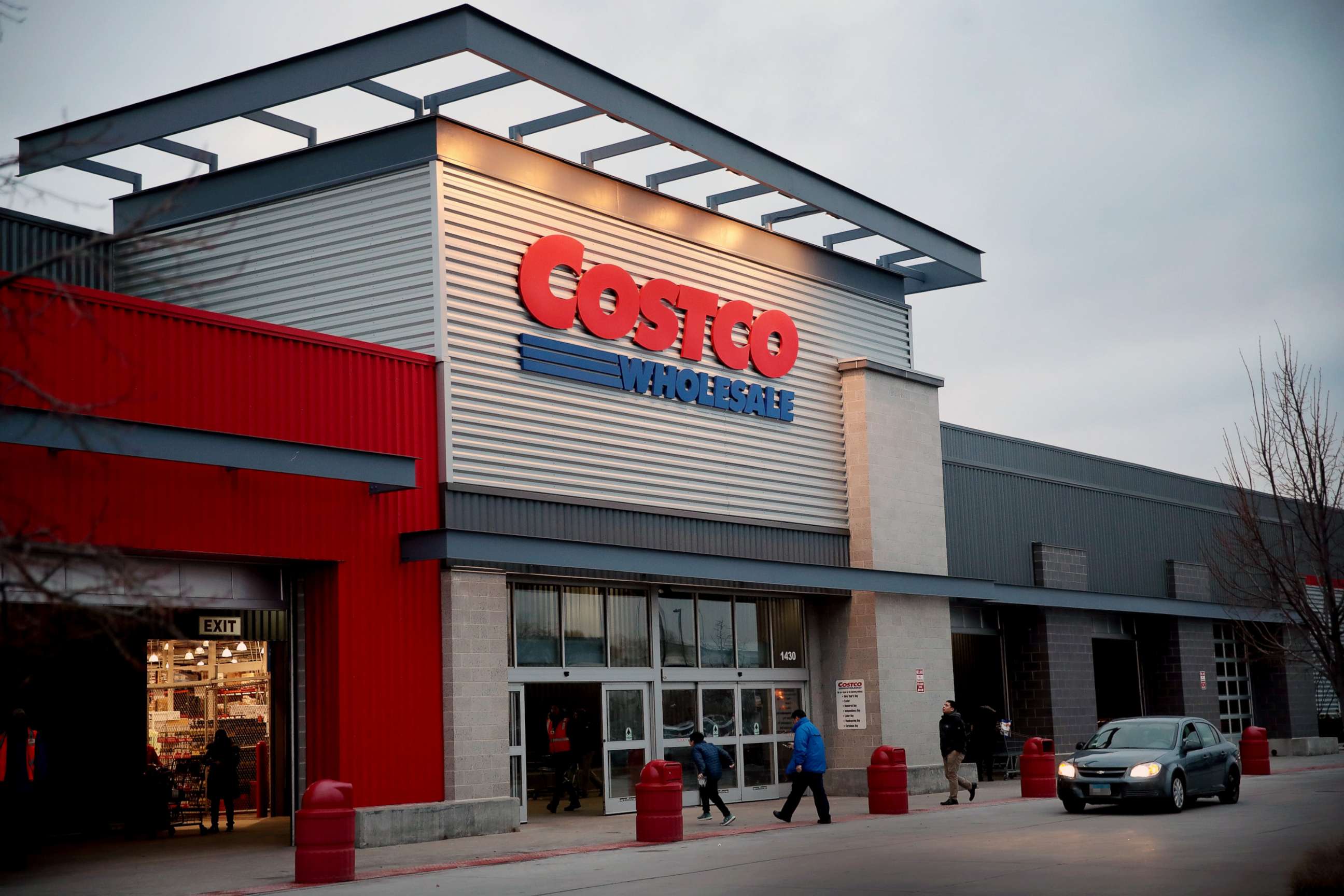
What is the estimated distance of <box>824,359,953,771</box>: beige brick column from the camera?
2747 cm

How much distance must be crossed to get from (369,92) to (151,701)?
12359 millimetres

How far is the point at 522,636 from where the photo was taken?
22.1 m

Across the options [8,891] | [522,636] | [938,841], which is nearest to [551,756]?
[522,636]

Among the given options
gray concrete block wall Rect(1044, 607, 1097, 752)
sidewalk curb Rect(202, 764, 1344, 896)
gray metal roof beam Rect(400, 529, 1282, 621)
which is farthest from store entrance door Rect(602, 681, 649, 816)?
gray concrete block wall Rect(1044, 607, 1097, 752)

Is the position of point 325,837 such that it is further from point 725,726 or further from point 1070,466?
point 1070,466

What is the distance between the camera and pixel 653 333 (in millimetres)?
24312

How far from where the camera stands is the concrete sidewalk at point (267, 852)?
15.6 metres

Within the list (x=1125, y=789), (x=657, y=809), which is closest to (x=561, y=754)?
(x=657, y=809)

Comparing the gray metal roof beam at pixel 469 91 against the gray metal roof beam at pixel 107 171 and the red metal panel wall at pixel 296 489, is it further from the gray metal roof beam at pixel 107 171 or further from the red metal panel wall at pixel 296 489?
the gray metal roof beam at pixel 107 171

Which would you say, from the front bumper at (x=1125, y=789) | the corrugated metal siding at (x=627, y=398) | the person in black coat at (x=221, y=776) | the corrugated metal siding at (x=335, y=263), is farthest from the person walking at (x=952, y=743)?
the person in black coat at (x=221, y=776)

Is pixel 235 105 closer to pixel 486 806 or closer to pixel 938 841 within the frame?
pixel 486 806

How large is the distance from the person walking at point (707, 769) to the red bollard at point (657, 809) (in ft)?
8.46

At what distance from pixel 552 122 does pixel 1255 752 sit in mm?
20462

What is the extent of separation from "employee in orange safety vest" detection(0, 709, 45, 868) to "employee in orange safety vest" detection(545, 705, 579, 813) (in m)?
8.31
